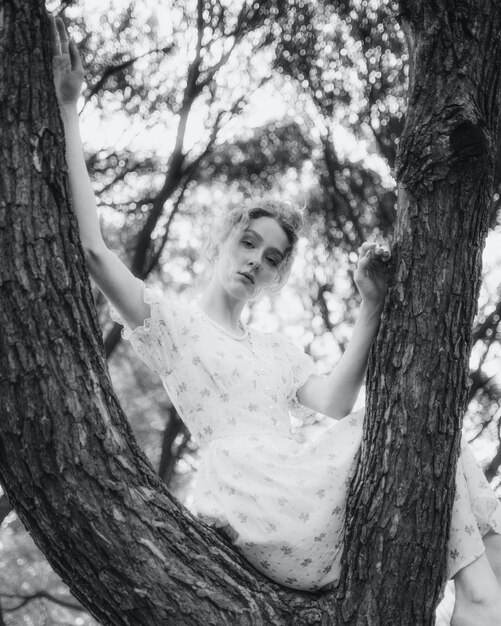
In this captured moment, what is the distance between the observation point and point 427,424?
1.57 meters

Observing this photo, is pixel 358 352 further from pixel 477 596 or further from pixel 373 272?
pixel 477 596

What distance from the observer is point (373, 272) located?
1793 millimetres

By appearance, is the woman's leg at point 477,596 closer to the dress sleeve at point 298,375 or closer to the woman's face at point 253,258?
the dress sleeve at point 298,375

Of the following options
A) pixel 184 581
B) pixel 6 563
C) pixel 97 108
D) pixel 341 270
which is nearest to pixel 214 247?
pixel 184 581

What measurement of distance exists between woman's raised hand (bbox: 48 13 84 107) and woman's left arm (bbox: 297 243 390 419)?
0.74m

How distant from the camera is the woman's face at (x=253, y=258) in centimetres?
220

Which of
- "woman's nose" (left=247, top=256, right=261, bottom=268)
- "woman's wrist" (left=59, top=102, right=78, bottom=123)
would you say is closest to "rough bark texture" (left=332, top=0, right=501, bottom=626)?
"woman's nose" (left=247, top=256, right=261, bottom=268)

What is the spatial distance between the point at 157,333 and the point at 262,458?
423 millimetres

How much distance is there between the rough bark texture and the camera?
1.55 meters

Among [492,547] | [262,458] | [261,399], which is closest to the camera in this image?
[492,547]

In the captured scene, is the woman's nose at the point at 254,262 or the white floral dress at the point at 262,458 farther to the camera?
the woman's nose at the point at 254,262

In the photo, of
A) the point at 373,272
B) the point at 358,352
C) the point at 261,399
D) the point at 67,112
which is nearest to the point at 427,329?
the point at 373,272

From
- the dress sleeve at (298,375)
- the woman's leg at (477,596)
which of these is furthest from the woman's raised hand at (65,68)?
the woman's leg at (477,596)

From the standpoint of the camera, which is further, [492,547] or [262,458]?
[262,458]
